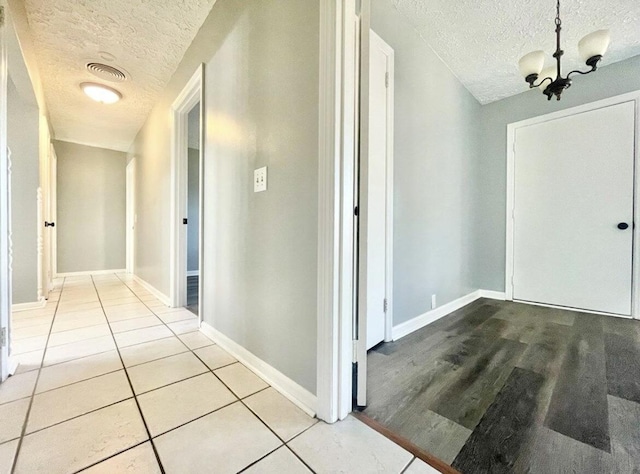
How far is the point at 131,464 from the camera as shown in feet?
2.66

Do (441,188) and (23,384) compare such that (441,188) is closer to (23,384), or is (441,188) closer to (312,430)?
(312,430)

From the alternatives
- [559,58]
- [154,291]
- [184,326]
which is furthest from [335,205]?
[154,291]

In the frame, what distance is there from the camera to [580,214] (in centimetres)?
274

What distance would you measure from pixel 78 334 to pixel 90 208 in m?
4.27

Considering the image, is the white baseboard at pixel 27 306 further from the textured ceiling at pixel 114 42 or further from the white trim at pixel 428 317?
the white trim at pixel 428 317

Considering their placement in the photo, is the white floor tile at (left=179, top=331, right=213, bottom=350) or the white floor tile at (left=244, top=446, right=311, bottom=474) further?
the white floor tile at (left=179, top=331, right=213, bottom=350)

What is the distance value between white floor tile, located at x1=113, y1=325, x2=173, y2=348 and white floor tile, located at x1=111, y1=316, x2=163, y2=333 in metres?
0.08

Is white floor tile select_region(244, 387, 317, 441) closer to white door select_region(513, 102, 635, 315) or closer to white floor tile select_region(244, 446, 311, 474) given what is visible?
white floor tile select_region(244, 446, 311, 474)

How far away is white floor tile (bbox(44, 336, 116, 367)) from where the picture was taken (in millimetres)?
1523

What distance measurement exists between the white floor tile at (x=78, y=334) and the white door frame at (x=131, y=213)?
9.31 feet

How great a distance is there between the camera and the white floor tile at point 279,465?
793 mm

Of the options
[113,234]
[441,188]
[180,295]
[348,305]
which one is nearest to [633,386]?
[348,305]

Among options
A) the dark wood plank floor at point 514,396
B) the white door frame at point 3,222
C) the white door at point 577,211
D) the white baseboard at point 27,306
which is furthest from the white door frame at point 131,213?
the white door at point 577,211

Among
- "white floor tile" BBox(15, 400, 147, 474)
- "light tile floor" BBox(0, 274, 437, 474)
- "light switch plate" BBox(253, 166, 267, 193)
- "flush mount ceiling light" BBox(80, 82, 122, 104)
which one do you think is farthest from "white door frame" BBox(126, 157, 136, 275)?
"white floor tile" BBox(15, 400, 147, 474)
